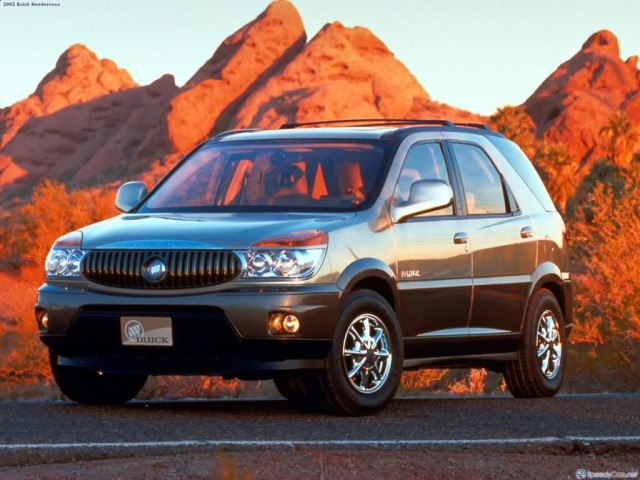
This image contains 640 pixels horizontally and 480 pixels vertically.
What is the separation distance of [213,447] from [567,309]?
5096 millimetres

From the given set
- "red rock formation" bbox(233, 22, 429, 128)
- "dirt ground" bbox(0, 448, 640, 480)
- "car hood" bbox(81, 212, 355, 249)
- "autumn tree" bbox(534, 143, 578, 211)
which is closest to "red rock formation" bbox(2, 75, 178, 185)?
"red rock formation" bbox(233, 22, 429, 128)

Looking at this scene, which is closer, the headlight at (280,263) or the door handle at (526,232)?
the headlight at (280,263)

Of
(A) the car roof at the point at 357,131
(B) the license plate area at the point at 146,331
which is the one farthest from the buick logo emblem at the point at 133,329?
(A) the car roof at the point at 357,131

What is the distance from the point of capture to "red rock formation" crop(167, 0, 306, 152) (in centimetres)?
12300

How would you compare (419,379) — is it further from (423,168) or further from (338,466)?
(338,466)

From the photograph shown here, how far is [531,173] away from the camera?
450 inches

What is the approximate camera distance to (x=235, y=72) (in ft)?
416

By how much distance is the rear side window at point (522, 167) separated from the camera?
11.1 metres

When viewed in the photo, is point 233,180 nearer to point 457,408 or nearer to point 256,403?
point 256,403

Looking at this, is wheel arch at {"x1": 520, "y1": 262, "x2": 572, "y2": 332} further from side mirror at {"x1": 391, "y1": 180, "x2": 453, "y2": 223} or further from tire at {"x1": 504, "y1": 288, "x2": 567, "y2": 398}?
side mirror at {"x1": 391, "y1": 180, "x2": 453, "y2": 223}

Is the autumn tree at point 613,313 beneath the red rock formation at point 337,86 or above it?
beneath

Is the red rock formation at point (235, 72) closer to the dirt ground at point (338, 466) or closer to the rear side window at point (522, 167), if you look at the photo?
the rear side window at point (522, 167)

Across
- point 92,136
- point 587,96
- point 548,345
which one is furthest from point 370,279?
point 92,136

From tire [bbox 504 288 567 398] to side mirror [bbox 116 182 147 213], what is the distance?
10.1 ft
